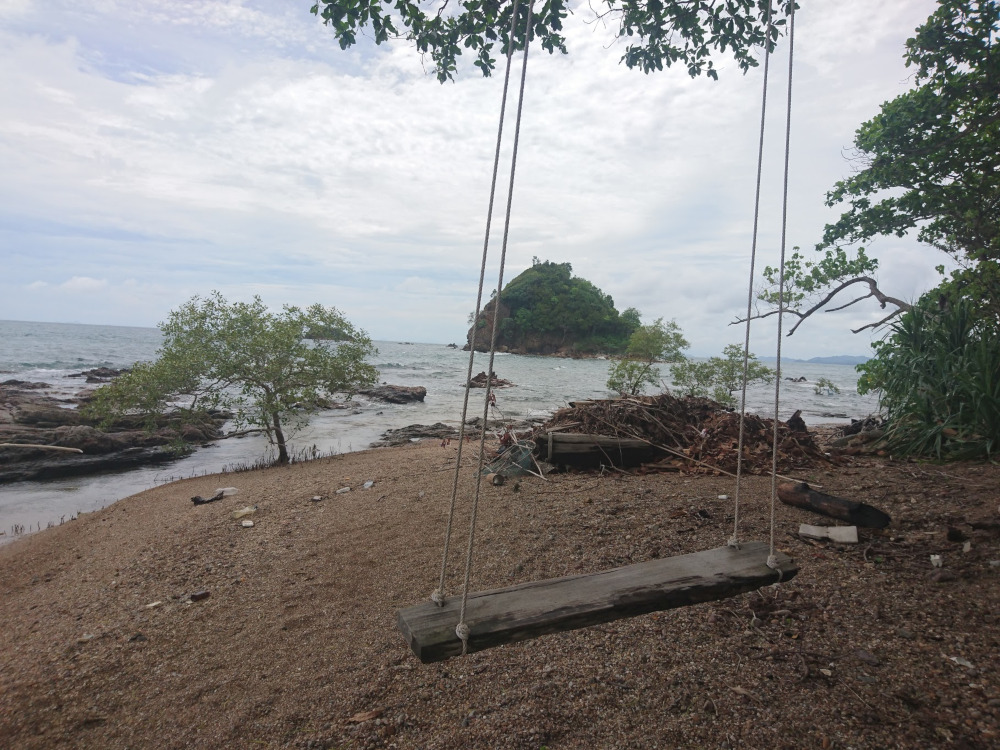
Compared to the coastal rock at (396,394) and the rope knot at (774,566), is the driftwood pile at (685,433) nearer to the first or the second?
the rope knot at (774,566)

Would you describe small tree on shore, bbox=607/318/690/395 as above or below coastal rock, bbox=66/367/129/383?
above

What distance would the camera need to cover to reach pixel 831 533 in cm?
364

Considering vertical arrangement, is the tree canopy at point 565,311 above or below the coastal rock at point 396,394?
above

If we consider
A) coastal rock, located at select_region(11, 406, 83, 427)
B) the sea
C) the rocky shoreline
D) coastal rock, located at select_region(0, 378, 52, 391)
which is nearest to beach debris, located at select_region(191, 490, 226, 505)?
the sea

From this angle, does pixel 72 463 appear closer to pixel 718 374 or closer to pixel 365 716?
pixel 365 716

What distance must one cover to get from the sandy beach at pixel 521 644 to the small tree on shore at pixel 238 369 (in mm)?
3303

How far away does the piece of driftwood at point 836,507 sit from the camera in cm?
375

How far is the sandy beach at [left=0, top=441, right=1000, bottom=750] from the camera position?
6.91ft

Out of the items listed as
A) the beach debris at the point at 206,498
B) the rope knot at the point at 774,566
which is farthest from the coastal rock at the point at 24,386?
the rope knot at the point at 774,566

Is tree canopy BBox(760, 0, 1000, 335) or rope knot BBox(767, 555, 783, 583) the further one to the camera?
tree canopy BBox(760, 0, 1000, 335)

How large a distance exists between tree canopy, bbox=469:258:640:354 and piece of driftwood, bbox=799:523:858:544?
125 ft

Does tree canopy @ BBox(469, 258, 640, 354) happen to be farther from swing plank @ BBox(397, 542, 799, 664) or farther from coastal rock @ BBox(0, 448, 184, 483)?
swing plank @ BBox(397, 542, 799, 664)

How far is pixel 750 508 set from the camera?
4.21 meters

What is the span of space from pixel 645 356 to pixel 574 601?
991 cm
